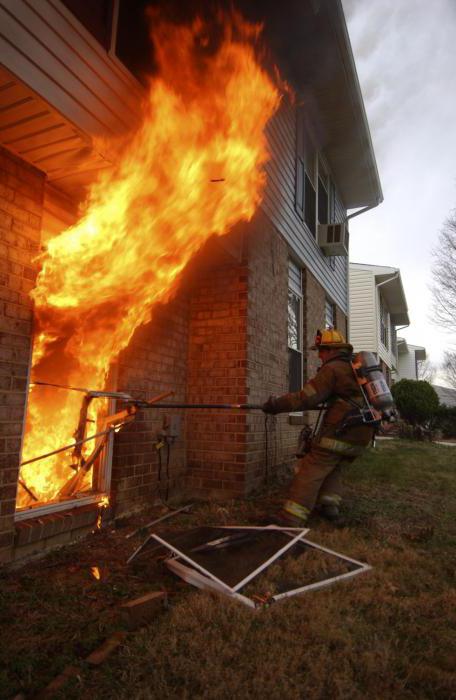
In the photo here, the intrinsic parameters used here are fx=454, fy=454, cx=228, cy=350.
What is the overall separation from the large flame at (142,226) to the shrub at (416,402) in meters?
13.4

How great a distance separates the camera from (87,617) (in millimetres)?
2535

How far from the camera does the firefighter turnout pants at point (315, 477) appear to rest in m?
4.46

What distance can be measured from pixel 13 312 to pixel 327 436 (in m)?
3.17

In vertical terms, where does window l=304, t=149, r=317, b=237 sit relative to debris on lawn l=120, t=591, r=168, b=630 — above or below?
above

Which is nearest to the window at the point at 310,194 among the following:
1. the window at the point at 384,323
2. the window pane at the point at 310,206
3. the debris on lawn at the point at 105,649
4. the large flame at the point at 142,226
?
the window pane at the point at 310,206

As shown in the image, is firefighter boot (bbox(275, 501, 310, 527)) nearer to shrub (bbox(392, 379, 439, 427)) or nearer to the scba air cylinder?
the scba air cylinder

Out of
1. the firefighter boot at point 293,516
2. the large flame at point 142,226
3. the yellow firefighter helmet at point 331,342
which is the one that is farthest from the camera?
the yellow firefighter helmet at point 331,342

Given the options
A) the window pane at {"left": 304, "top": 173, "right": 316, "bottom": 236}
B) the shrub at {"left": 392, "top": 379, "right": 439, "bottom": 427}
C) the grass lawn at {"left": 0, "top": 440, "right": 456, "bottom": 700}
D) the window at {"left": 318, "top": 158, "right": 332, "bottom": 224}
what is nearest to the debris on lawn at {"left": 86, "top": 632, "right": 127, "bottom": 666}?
the grass lawn at {"left": 0, "top": 440, "right": 456, "bottom": 700}

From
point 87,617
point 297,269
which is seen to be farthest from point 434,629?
point 297,269

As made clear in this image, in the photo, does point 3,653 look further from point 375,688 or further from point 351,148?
point 351,148

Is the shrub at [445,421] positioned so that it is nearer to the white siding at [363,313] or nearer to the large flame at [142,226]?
the white siding at [363,313]

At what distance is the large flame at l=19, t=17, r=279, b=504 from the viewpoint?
3863 millimetres

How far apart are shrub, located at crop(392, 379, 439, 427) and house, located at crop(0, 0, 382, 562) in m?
6.82

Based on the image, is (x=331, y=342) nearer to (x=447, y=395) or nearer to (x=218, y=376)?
(x=218, y=376)
